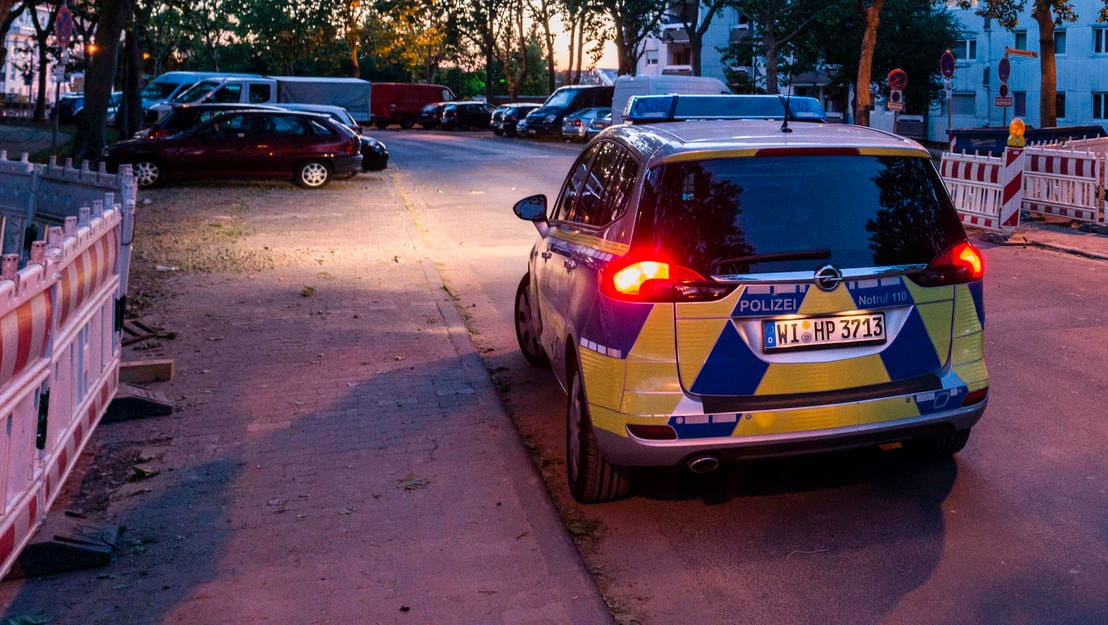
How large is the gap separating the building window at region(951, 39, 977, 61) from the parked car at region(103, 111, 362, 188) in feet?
158

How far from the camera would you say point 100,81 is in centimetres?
2530

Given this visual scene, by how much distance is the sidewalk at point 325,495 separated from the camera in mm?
4637

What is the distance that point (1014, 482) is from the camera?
586 centimetres

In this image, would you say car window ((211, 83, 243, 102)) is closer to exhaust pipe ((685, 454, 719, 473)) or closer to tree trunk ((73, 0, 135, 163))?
tree trunk ((73, 0, 135, 163))

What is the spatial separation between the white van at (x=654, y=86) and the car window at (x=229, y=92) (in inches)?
452

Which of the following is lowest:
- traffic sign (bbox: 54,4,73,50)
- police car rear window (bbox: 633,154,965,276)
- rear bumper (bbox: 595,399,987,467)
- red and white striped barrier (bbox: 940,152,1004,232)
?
rear bumper (bbox: 595,399,987,467)

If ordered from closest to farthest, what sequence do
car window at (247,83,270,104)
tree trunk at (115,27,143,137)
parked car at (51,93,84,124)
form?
tree trunk at (115,27,143,137) → car window at (247,83,270,104) → parked car at (51,93,84,124)

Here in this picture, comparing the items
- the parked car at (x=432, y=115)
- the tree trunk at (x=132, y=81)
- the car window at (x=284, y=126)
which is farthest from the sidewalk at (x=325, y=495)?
the parked car at (x=432, y=115)

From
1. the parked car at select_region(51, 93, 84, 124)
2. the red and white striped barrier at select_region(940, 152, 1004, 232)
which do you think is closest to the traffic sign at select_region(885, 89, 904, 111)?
the red and white striped barrier at select_region(940, 152, 1004, 232)

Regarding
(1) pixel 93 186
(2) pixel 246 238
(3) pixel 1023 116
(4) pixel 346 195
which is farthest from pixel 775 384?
(3) pixel 1023 116

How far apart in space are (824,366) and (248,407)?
3.83 meters

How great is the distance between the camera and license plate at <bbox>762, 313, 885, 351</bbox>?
508cm

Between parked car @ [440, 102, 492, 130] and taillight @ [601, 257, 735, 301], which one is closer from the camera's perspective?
taillight @ [601, 257, 735, 301]

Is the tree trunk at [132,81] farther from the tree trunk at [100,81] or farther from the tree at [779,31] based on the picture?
the tree at [779,31]
